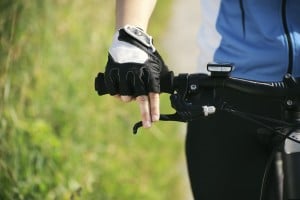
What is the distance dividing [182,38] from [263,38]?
639 centimetres

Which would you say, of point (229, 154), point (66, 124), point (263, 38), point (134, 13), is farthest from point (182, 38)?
point (134, 13)

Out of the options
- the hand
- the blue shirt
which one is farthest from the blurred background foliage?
the hand

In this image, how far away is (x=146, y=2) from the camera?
217 cm

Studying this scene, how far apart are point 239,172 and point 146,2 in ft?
1.97

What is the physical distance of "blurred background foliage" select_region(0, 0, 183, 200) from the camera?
3758 mm

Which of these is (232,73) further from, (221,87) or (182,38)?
(182,38)

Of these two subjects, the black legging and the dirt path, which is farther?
the dirt path

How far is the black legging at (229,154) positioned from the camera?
2.33 m

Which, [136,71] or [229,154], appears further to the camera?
[229,154]

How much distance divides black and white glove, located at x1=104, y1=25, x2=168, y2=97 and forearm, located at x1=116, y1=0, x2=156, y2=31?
6.5 inches

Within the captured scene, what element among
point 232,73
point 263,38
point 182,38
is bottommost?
point 182,38

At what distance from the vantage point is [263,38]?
89.1 inches

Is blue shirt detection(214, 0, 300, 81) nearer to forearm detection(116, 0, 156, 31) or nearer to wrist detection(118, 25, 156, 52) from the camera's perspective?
forearm detection(116, 0, 156, 31)

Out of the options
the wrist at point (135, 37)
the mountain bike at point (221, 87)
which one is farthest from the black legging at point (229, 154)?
the wrist at point (135, 37)
